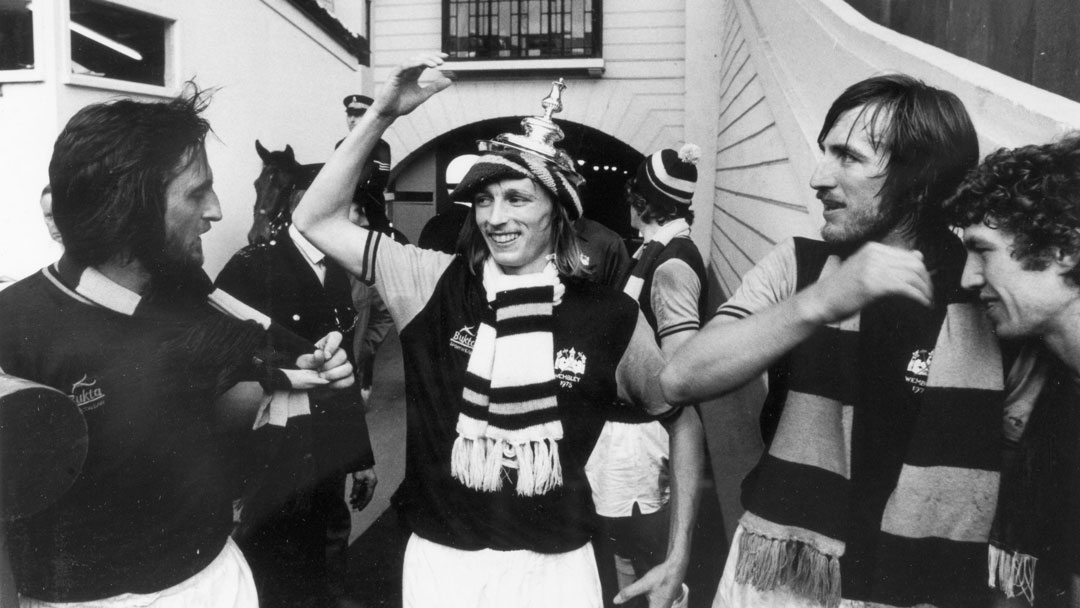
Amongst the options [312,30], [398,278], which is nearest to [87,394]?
[398,278]

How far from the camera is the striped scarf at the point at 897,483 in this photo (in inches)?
49.1

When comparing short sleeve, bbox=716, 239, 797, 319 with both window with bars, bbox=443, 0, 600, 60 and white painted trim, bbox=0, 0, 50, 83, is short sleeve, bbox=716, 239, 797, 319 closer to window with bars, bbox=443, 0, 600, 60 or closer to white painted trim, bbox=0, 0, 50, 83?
white painted trim, bbox=0, 0, 50, 83

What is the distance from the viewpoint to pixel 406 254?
69.8 inches

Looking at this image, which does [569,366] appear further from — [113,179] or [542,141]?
[113,179]

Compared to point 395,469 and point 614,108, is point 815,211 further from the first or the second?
point 395,469

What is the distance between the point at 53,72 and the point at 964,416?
2361 mm

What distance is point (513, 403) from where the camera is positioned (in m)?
1.64

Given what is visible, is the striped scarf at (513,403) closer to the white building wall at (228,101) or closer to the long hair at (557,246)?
the long hair at (557,246)

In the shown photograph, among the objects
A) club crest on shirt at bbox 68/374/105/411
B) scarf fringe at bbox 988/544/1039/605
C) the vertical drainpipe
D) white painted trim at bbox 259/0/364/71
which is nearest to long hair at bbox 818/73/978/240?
scarf fringe at bbox 988/544/1039/605

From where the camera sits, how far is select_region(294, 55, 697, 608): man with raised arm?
1645 mm

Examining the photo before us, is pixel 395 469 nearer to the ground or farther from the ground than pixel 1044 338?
nearer to the ground

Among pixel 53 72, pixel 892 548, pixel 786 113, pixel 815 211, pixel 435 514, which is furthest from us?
pixel 786 113

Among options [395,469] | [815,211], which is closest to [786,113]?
[815,211]

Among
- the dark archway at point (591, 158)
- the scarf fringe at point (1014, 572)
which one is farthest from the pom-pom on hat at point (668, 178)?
the scarf fringe at point (1014, 572)
